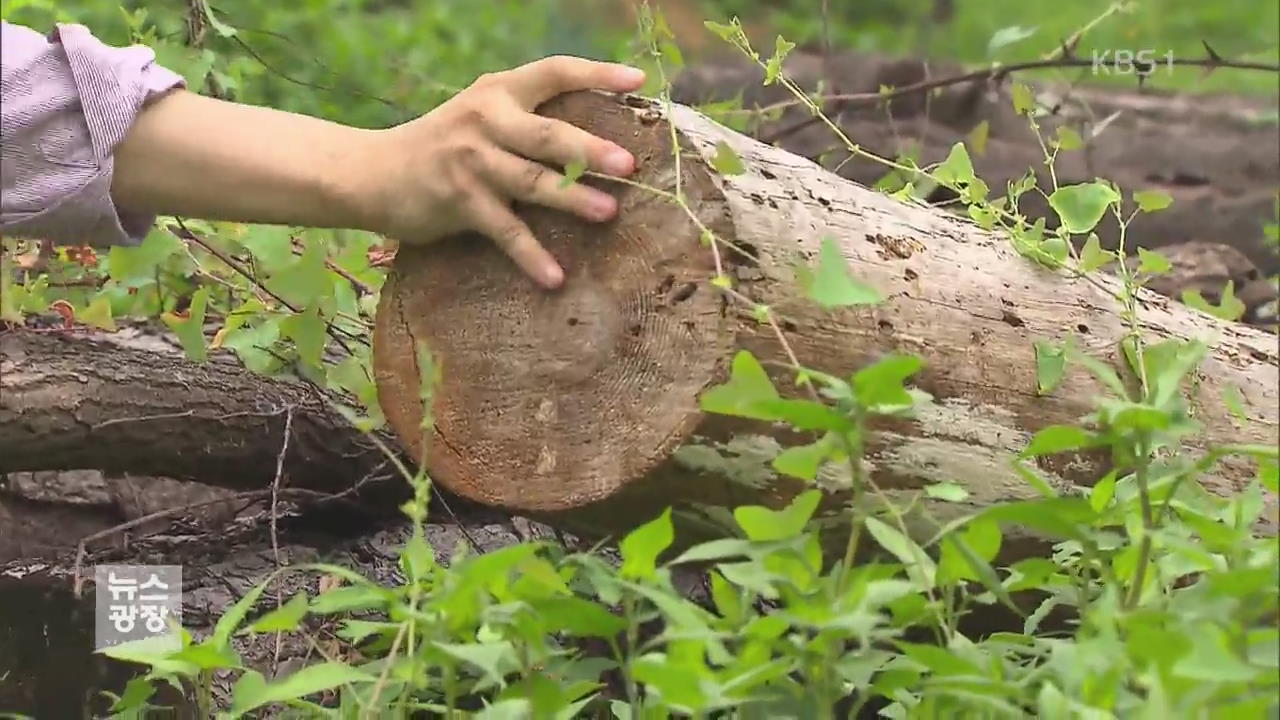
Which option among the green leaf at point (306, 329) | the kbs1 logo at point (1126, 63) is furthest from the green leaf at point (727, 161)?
the kbs1 logo at point (1126, 63)

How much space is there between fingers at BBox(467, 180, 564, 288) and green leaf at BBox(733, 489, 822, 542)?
303 millimetres

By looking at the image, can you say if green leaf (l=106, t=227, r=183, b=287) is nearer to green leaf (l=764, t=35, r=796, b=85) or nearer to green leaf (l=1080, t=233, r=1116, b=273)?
green leaf (l=764, t=35, r=796, b=85)

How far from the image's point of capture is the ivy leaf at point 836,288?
2.71ft

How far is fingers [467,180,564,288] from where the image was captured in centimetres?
105

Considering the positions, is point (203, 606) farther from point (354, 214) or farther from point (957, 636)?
point (957, 636)

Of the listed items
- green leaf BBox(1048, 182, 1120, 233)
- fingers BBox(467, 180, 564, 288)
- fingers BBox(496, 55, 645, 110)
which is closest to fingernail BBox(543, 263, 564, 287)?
fingers BBox(467, 180, 564, 288)

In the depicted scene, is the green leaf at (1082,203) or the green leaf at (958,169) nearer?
the green leaf at (1082,203)

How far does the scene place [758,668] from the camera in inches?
30.2

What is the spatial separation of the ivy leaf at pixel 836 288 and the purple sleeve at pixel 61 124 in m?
0.58

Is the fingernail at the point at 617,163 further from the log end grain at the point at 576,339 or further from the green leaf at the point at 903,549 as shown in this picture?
the green leaf at the point at 903,549

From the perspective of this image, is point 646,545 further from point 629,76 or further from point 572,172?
point 629,76

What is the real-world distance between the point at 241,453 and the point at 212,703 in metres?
0.40

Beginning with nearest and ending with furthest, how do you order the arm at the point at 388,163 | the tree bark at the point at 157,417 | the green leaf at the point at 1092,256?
1. the arm at the point at 388,163
2. the green leaf at the point at 1092,256
3. the tree bark at the point at 157,417
